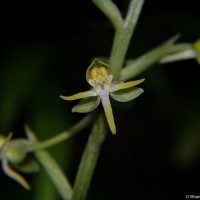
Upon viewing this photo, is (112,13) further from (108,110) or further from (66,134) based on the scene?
(66,134)

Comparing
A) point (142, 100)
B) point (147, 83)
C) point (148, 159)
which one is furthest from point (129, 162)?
point (147, 83)

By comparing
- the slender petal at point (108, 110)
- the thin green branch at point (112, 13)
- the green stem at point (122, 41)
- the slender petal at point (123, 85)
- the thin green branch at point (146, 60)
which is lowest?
the slender petal at point (108, 110)

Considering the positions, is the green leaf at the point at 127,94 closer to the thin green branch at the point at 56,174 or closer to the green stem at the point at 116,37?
the green stem at the point at 116,37

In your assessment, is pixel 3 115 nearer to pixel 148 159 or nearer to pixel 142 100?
pixel 142 100

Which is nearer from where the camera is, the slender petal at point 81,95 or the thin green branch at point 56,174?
the slender petal at point 81,95

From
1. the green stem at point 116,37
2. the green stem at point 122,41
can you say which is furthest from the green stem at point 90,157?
the green stem at point 122,41

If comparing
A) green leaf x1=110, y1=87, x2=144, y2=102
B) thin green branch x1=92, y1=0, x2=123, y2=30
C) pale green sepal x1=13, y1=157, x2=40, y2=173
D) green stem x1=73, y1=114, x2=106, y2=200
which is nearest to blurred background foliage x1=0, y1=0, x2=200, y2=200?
pale green sepal x1=13, y1=157, x2=40, y2=173


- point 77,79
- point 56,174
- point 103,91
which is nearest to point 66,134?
point 56,174
